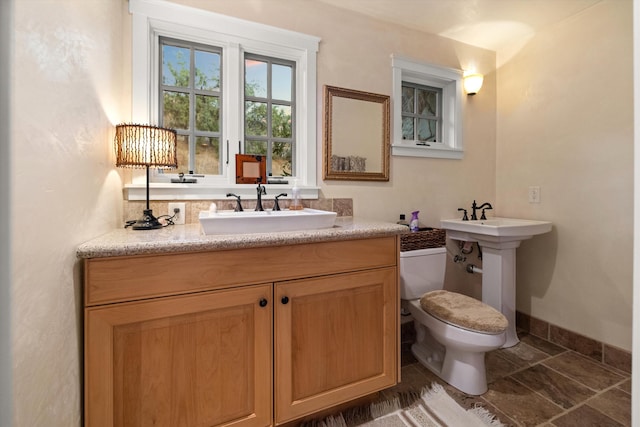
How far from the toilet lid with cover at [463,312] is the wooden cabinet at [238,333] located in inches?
14.5

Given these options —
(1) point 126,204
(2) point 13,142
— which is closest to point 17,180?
(2) point 13,142

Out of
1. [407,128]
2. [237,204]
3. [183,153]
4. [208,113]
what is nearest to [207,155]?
[183,153]

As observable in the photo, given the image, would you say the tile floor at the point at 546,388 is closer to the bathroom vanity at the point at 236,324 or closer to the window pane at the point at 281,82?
the bathroom vanity at the point at 236,324

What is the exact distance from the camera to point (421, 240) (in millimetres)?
1758

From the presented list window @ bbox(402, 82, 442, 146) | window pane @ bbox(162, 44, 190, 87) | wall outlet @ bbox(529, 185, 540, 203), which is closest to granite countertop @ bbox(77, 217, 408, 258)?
window pane @ bbox(162, 44, 190, 87)

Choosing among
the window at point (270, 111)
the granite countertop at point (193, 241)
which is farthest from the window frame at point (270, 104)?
the granite countertop at point (193, 241)

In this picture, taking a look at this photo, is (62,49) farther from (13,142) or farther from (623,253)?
(623,253)

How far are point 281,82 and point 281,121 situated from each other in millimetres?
249

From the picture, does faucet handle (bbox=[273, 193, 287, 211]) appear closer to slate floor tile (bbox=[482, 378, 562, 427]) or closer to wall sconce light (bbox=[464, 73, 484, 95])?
slate floor tile (bbox=[482, 378, 562, 427])

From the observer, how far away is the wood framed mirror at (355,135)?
1.81m

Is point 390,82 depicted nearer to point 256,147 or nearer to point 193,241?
Answer: point 256,147

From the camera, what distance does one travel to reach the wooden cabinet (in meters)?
0.90

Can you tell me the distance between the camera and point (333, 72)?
5.98 feet

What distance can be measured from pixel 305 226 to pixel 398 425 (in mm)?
1022
